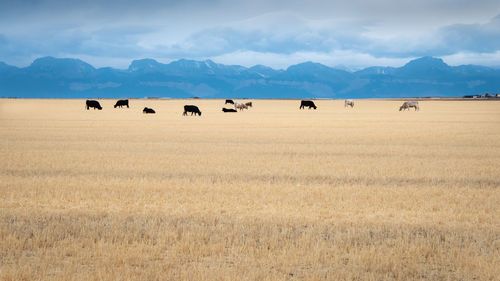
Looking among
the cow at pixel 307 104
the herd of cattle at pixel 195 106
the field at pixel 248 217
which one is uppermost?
the cow at pixel 307 104

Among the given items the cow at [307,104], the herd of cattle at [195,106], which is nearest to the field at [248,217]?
the herd of cattle at [195,106]

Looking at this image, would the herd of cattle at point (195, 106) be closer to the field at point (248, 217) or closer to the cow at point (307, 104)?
the cow at point (307, 104)

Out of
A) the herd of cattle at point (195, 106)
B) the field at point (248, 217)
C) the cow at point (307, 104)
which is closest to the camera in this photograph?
the field at point (248, 217)

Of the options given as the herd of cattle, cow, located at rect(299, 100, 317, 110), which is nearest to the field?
the herd of cattle

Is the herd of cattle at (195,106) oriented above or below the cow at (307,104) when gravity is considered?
below

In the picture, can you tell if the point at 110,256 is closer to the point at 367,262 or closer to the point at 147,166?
the point at 367,262

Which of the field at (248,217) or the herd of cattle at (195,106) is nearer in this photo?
the field at (248,217)

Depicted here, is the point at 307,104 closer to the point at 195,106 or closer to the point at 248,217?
the point at 195,106

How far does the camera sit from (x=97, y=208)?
380 inches

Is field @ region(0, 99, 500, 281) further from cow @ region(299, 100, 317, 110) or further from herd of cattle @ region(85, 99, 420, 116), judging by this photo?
cow @ region(299, 100, 317, 110)

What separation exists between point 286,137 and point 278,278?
21657 millimetres

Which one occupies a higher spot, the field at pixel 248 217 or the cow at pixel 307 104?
the cow at pixel 307 104

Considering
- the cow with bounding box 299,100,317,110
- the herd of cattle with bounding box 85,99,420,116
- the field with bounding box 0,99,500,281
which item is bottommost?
the field with bounding box 0,99,500,281

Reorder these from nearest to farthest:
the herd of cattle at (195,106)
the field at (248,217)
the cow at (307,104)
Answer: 1. the field at (248,217)
2. the herd of cattle at (195,106)
3. the cow at (307,104)
